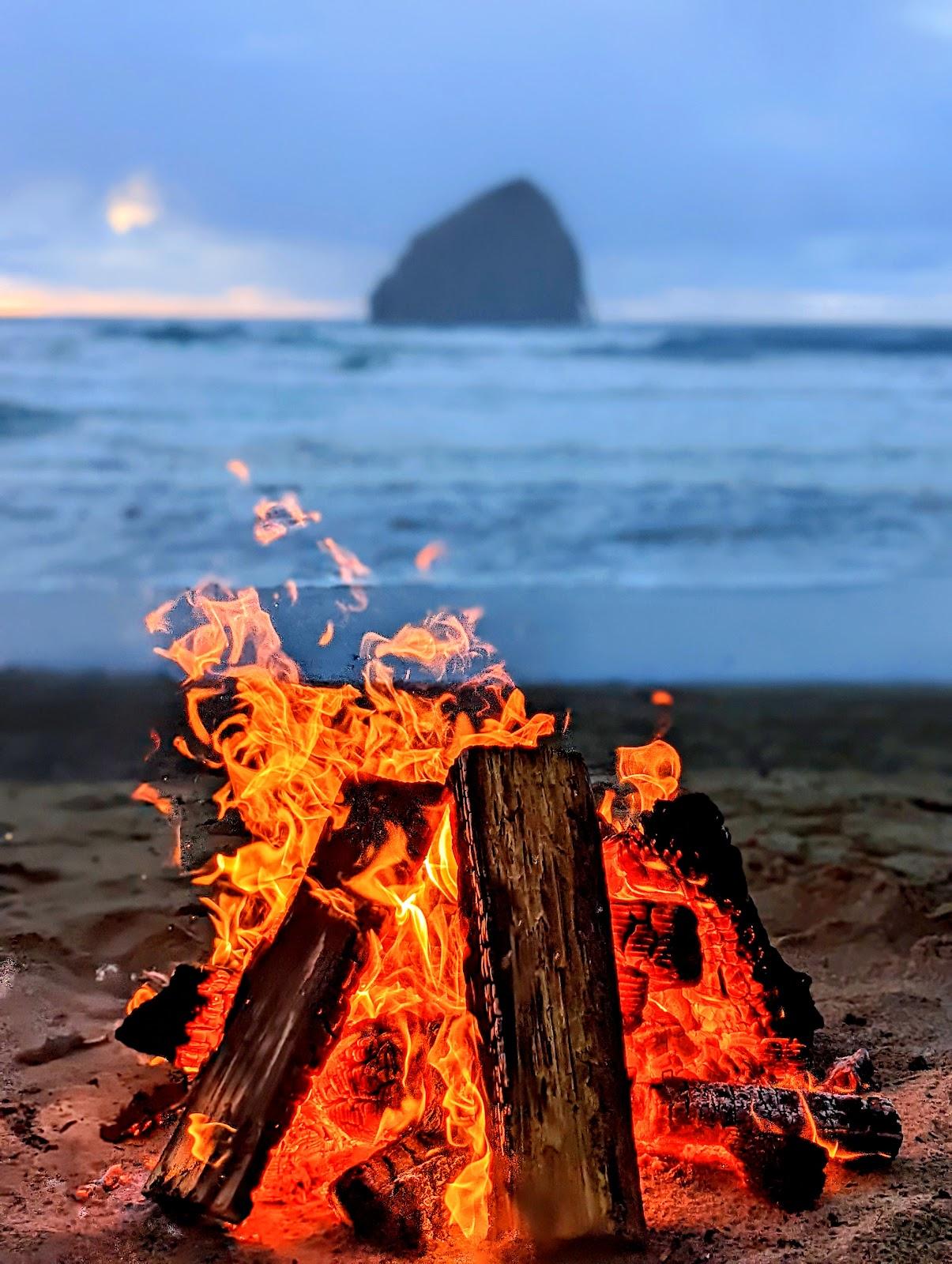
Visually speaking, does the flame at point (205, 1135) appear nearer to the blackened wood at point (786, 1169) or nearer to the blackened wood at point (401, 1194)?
the blackened wood at point (401, 1194)

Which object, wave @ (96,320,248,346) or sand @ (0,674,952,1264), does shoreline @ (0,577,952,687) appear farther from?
wave @ (96,320,248,346)

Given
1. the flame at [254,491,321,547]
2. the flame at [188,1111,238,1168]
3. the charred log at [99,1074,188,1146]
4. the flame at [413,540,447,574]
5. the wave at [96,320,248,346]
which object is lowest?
the charred log at [99,1074,188,1146]

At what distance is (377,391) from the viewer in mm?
19938

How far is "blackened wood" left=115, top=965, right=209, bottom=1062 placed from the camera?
2.74 meters

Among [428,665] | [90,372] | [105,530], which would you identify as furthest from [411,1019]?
[90,372]

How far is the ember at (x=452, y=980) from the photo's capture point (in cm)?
223

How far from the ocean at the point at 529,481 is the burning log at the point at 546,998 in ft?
2.29

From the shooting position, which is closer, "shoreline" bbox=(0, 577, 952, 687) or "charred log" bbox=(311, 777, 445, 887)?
"charred log" bbox=(311, 777, 445, 887)

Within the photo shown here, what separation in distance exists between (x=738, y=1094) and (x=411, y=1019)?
697mm

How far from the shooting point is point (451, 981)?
2520 millimetres

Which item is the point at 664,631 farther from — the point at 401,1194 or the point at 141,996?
the point at 401,1194

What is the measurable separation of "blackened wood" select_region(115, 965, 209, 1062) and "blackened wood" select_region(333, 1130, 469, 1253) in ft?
2.04

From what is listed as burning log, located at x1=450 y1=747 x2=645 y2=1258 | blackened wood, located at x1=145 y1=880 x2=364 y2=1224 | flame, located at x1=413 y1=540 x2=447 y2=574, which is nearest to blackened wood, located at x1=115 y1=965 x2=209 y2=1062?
blackened wood, located at x1=145 y1=880 x2=364 y2=1224

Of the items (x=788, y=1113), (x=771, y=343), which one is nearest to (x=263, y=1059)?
(x=788, y=1113)
